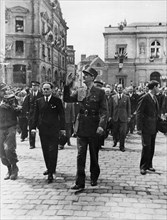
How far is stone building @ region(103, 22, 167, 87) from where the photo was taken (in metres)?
32.7

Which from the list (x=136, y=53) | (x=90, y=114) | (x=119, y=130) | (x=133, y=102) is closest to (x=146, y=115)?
(x=90, y=114)

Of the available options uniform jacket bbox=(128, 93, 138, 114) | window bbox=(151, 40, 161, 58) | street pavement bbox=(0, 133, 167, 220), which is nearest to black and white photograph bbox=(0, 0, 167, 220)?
street pavement bbox=(0, 133, 167, 220)

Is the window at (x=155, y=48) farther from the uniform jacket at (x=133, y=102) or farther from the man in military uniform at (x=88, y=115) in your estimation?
the man in military uniform at (x=88, y=115)

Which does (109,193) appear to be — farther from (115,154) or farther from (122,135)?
(122,135)

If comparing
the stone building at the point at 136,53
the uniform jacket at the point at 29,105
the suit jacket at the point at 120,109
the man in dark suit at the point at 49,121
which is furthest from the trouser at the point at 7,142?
the stone building at the point at 136,53

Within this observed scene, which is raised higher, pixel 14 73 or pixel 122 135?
pixel 14 73

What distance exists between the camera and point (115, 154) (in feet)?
26.1

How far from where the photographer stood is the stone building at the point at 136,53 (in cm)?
3272

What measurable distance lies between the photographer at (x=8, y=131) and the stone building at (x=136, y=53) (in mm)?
28083

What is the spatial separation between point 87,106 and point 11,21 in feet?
6.03

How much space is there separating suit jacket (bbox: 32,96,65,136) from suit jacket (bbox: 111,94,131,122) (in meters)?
3.66

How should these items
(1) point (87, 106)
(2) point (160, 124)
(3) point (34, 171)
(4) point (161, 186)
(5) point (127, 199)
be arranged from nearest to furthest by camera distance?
(5) point (127, 199)
(1) point (87, 106)
(4) point (161, 186)
(3) point (34, 171)
(2) point (160, 124)

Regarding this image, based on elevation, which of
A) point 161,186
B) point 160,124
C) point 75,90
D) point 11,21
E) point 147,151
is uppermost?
point 11,21

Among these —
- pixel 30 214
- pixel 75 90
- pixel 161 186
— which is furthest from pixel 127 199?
pixel 75 90
